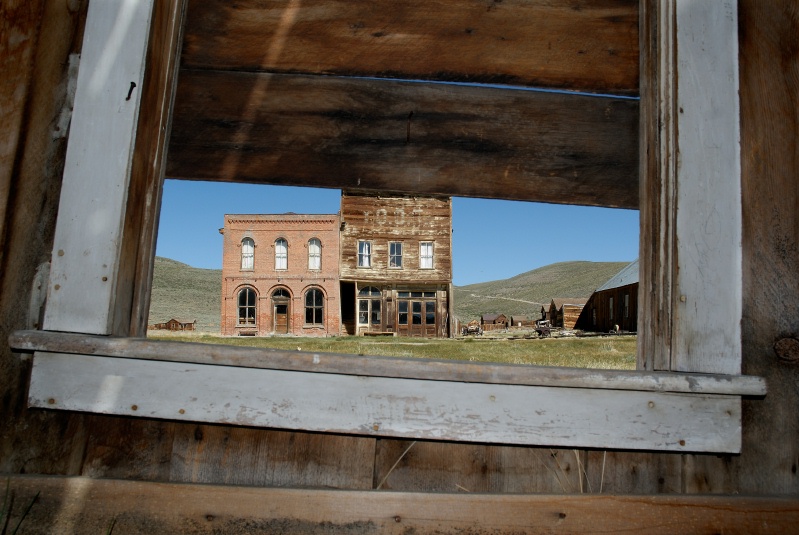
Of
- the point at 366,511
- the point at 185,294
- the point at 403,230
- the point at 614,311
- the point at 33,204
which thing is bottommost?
the point at 366,511

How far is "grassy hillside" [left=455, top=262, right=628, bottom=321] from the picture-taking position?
93500 mm

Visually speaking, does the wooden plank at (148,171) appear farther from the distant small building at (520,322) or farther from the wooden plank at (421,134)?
the distant small building at (520,322)

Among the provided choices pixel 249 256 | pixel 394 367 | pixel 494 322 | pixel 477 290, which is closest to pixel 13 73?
pixel 394 367

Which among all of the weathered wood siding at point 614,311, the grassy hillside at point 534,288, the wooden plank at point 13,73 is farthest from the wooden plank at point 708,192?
the grassy hillside at point 534,288

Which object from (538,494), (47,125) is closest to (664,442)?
(538,494)

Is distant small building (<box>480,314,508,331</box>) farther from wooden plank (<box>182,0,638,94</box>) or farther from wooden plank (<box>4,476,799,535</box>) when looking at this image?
wooden plank (<box>4,476,799,535</box>)

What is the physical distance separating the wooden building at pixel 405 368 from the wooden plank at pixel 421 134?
0.10m

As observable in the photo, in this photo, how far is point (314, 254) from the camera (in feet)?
85.1

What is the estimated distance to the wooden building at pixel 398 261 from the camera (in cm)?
2420

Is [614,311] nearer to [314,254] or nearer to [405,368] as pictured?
[314,254]

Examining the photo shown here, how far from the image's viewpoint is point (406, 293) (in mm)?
24828

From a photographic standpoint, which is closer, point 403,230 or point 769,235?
point 769,235

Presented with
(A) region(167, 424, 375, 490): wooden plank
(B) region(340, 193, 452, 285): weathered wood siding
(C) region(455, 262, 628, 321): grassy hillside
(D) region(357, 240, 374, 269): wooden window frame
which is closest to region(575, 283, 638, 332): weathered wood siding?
(B) region(340, 193, 452, 285): weathered wood siding

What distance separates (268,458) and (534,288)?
12358 cm
